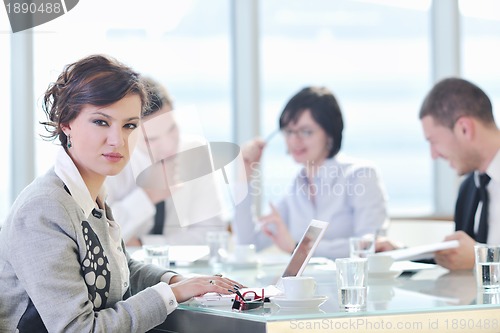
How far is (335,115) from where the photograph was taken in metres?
3.84

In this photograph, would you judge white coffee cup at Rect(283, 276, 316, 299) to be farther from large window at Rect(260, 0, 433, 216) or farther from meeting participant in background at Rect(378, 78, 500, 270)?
large window at Rect(260, 0, 433, 216)

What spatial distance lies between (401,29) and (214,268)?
321 centimetres

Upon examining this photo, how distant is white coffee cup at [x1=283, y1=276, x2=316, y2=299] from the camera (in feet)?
6.13

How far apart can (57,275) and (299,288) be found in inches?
21.1

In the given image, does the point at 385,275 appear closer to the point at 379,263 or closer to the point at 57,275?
the point at 379,263

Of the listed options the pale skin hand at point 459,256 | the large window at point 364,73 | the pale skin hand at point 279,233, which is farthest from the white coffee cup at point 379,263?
the large window at point 364,73

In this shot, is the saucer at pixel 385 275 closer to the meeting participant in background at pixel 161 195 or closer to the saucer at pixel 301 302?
the saucer at pixel 301 302

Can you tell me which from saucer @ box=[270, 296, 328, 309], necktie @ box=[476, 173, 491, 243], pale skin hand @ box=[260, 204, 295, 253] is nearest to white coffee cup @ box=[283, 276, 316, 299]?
saucer @ box=[270, 296, 328, 309]

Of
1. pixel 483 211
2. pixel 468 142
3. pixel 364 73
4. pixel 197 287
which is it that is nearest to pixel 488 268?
pixel 197 287

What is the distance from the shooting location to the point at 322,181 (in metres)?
3.86

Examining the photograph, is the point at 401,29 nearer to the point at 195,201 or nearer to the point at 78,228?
the point at 195,201

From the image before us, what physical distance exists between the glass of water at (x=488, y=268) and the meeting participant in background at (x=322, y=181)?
140cm

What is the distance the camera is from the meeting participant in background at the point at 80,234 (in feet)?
5.81

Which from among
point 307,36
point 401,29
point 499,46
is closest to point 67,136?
point 307,36
